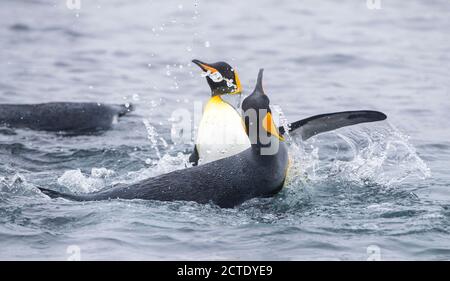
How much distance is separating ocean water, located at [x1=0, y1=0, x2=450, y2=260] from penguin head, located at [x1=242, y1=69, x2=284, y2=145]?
0.55 m

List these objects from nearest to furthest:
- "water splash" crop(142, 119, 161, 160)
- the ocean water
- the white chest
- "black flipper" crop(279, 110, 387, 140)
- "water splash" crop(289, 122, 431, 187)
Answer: the ocean water < "black flipper" crop(279, 110, 387, 140) < "water splash" crop(289, 122, 431, 187) < the white chest < "water splash" crop(142, 119, 161, 160)

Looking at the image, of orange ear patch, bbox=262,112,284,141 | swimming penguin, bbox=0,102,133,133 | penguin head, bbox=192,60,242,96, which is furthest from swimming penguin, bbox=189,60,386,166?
swimming penguin, bbox=0,102,133,133

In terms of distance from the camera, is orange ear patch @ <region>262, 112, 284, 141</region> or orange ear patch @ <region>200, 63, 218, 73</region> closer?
orange ear patch @ <region>262, 112, 284, 141</region>

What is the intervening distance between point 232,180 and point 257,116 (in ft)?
1.79

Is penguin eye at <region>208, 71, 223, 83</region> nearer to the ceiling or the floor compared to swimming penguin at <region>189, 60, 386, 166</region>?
nearer to the ceiling

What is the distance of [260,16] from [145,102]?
224 inches

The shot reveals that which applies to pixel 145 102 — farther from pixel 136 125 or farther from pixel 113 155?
pixel 113 155

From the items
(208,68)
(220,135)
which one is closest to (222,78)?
(208,68)

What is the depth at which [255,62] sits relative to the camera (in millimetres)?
13695

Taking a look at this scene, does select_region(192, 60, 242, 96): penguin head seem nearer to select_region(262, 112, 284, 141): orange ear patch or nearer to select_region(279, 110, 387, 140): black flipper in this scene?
select_region(279, 110, 387, 140): black flipper

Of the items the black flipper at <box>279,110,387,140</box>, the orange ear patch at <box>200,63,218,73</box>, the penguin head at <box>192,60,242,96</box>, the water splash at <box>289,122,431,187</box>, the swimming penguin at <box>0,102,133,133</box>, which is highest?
the orange ear patch at <box>200,63,218,73</box>

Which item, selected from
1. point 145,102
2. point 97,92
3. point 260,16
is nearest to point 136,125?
point 145,102

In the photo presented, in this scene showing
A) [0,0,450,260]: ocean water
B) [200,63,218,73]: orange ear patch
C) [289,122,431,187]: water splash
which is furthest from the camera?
[200,63,218,73]: orange ear patch

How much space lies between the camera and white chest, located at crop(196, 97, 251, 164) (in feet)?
26.2
